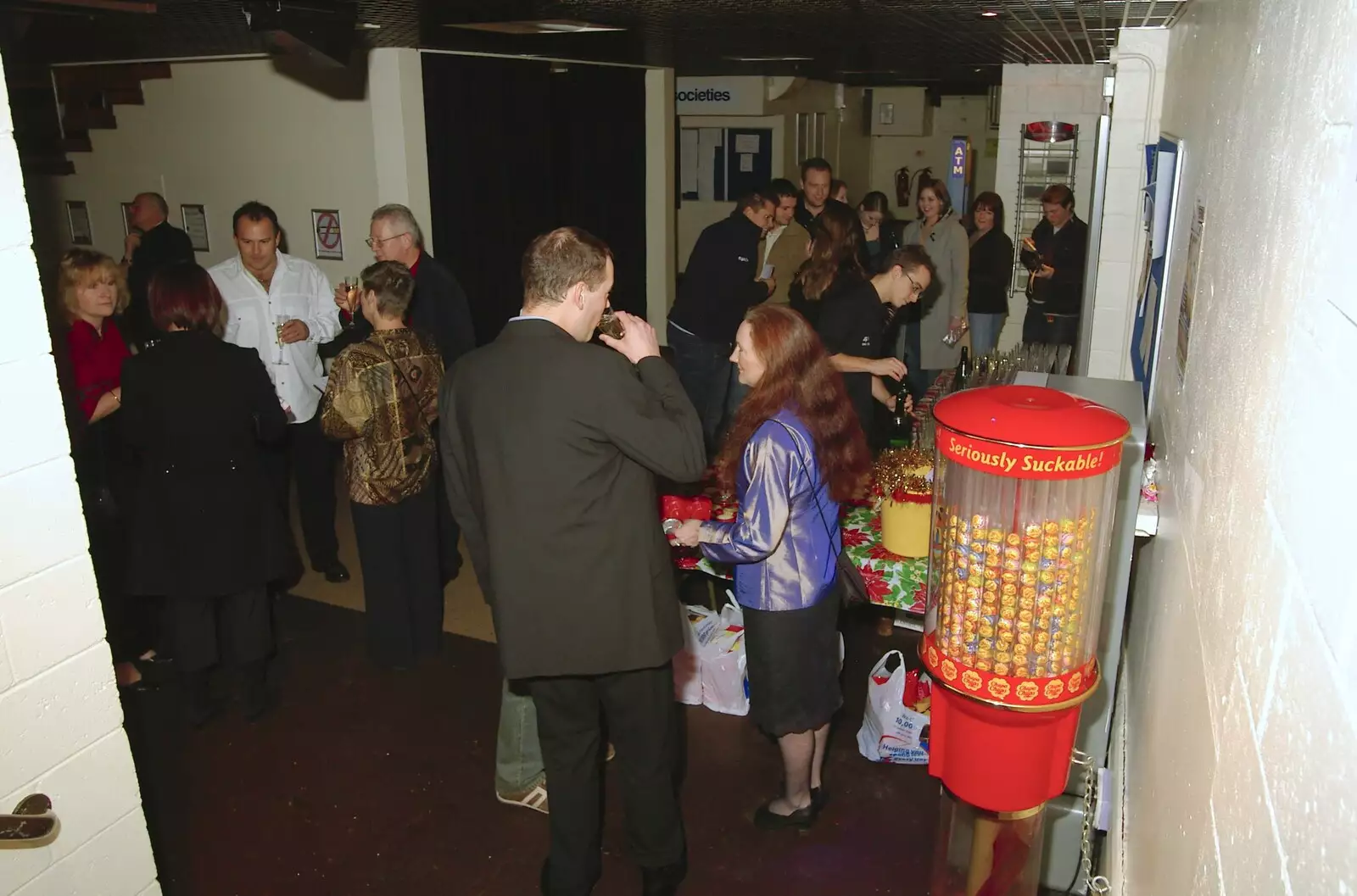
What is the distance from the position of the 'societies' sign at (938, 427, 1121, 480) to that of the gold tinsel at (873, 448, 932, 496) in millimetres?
1197

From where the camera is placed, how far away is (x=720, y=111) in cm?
1046

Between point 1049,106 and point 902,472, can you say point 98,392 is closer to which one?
point 902,472

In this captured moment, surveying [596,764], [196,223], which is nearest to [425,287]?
[596,764]

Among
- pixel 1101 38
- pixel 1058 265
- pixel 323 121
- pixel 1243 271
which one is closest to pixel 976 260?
pixel 1058 265

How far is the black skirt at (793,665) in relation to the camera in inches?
108

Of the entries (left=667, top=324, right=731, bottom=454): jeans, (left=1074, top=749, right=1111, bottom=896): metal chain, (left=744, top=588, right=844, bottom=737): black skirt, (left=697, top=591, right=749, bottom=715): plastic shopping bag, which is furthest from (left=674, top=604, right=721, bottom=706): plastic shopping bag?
(left=667, top=324, right=731, bottom=454): jeans

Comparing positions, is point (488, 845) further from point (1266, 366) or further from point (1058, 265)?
point (1058, 265)

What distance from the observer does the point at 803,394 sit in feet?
8.50

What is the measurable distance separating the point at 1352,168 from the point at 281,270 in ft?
13.9

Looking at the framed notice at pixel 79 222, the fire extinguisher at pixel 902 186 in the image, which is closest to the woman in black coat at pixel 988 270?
the framed notice at pixel 79 222

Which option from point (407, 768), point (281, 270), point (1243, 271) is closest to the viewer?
point (1243, 271)

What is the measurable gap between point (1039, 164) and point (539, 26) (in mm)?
4017

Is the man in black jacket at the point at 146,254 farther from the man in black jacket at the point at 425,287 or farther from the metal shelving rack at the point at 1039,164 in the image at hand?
the metal shelving rack at the point at 1039,164

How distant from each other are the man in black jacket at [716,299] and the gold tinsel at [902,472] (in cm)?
222
